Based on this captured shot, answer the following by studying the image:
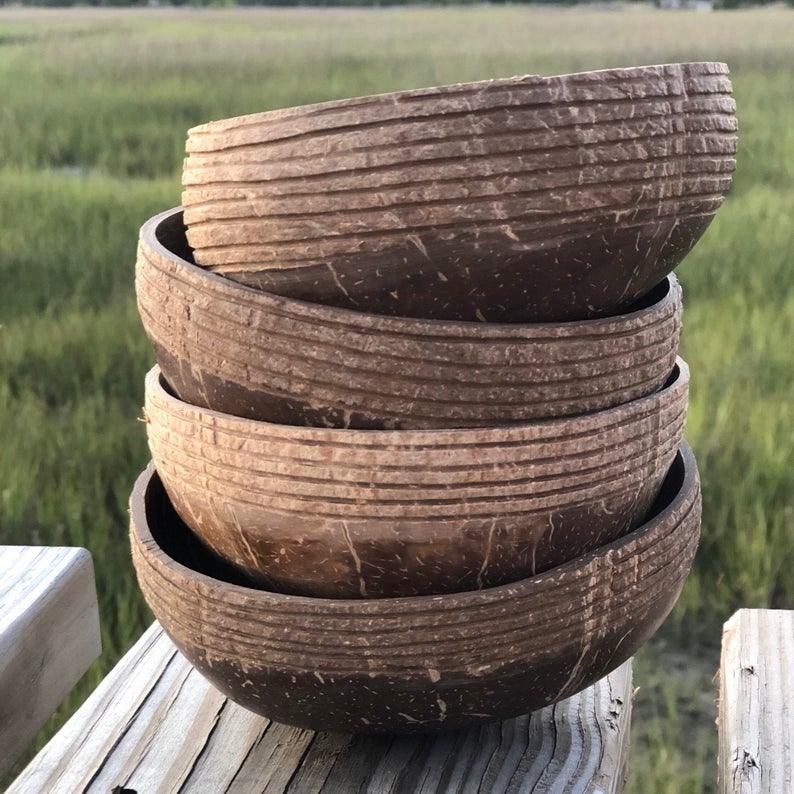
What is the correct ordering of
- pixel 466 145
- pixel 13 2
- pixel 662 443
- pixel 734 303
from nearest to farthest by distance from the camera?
1. pixel 466 145
2. pixel 662 443
3. pixel 734 303
4. pixel 13 2

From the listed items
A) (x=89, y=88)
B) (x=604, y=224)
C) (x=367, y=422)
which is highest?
(x=604, y=224)

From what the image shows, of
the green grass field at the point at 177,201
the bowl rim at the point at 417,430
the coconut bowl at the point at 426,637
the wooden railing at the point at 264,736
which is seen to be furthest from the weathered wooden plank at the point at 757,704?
the green grass field at the point at 177,201

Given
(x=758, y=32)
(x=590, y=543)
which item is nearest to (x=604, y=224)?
(x=590, y=543)

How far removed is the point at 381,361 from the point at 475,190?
103 mm

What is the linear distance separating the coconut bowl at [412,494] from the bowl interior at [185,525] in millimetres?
77

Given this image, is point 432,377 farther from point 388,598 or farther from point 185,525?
point 185,525

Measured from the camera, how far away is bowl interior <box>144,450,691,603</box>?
2.32ft

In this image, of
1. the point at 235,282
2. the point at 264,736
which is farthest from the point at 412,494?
the point at 264,736

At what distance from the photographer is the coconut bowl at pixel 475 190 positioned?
540 millimetres

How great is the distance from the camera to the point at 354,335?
22.4 inches

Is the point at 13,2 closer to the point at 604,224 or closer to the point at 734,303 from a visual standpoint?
the point at 734,303

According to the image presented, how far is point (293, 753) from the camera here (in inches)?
28.1

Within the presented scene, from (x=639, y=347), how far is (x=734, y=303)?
1690mm

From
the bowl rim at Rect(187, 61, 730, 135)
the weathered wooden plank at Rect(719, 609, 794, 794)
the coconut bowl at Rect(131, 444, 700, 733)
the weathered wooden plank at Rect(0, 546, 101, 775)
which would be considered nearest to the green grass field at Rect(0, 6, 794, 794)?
the weathered wooden plank at Rect(719, 609, 794, 794)
